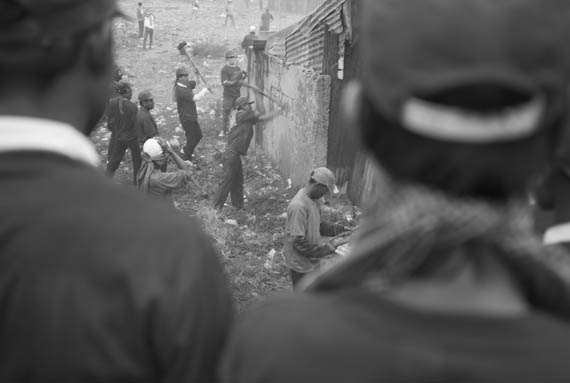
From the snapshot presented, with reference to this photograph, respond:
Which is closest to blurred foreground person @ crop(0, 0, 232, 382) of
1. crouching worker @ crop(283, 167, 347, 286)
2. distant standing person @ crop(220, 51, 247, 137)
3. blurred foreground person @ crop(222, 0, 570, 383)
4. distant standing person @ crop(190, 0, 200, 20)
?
blurred foreground person @ crop(222, 0, 570, 383)

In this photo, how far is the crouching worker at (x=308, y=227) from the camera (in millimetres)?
5266

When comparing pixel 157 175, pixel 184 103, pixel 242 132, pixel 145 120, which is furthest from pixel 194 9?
pixel 157 175

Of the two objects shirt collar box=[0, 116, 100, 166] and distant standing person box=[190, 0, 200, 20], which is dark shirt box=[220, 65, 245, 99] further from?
distant standing person box=[190, 0, 200, 20]

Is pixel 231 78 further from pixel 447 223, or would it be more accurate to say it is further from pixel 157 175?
pixel 447 223

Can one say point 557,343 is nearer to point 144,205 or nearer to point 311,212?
point 144,205

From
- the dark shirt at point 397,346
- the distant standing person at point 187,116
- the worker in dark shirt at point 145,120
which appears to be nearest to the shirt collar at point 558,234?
the dark shirt at point 397,346

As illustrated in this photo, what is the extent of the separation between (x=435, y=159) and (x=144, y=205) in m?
0.57

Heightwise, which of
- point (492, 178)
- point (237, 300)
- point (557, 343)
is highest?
point (492, 178)

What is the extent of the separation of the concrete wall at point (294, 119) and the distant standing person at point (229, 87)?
2.57ft

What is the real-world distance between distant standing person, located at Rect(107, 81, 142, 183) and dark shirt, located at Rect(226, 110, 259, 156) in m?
1.78

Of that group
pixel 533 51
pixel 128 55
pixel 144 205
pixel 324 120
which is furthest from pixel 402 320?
pixel 128 55

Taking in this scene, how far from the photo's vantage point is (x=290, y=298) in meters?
1.05

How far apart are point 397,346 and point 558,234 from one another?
64.6 inches

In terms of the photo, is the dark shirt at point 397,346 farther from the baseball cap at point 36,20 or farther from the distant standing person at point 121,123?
the distant standing person at point 121,123
